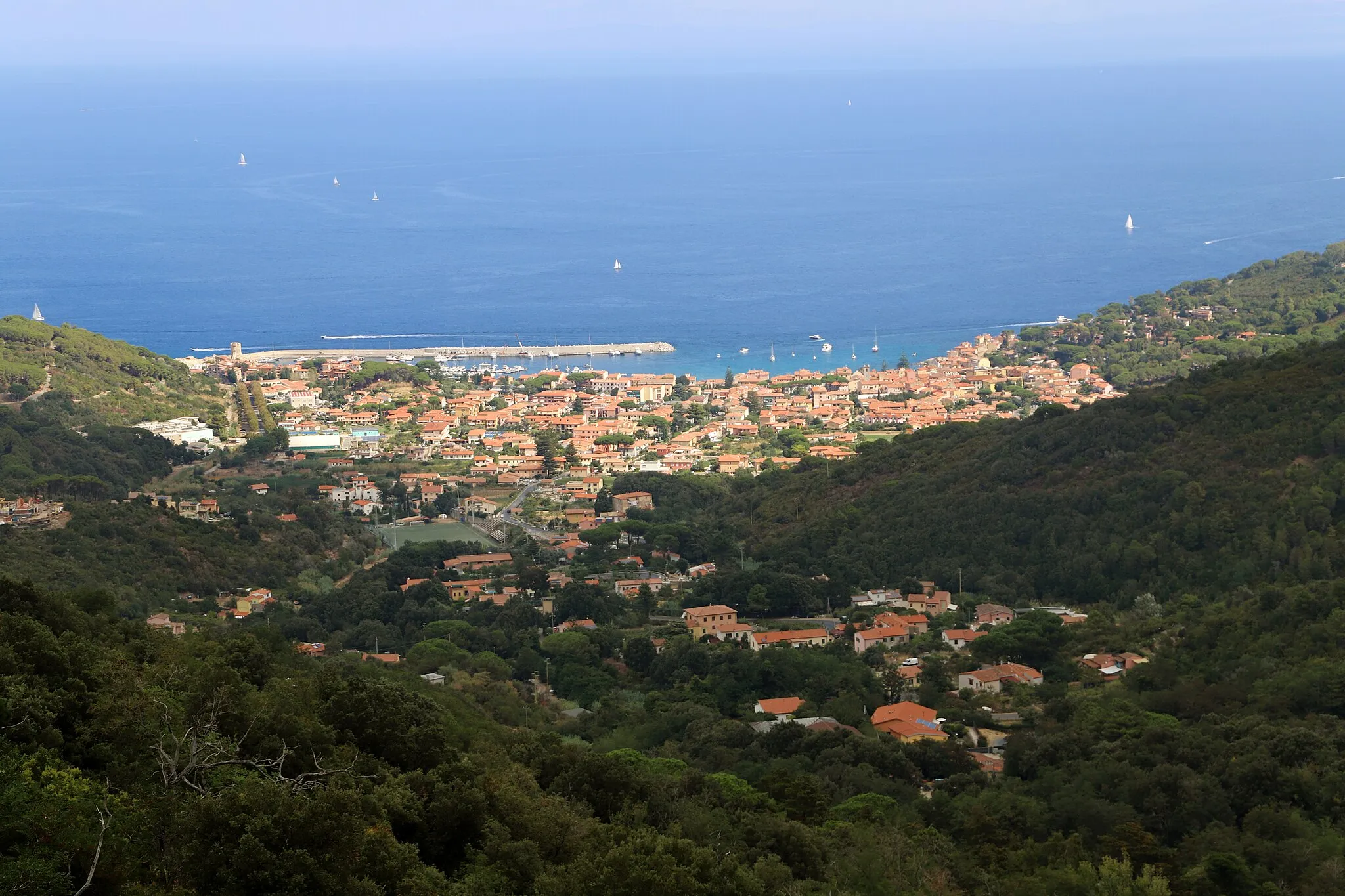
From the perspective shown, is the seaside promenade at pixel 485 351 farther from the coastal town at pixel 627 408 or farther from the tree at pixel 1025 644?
the tree at pixel 1025 644

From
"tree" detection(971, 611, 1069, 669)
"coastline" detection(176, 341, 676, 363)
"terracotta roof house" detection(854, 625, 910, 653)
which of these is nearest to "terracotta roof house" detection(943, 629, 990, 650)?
"tree" detection(971, 611, 1069, 669)

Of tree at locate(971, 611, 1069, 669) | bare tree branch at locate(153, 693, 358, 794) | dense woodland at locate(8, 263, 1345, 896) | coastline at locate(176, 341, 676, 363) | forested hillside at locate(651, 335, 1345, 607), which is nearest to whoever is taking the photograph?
bare tree branch at locate(153, 693, 358, 794)

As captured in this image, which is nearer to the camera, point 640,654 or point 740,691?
point 740,691

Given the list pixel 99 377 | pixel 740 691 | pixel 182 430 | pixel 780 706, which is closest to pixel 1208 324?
pixel 182 430

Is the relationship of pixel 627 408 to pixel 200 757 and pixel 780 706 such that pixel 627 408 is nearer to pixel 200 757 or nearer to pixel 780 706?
pixel 780 706

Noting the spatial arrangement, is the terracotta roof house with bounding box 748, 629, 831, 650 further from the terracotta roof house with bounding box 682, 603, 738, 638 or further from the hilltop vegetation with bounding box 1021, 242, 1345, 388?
the hilltop vegetation with bounding box 1021, 242, 1345, 388

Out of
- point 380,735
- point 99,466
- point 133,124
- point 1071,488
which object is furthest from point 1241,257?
point 133,124
